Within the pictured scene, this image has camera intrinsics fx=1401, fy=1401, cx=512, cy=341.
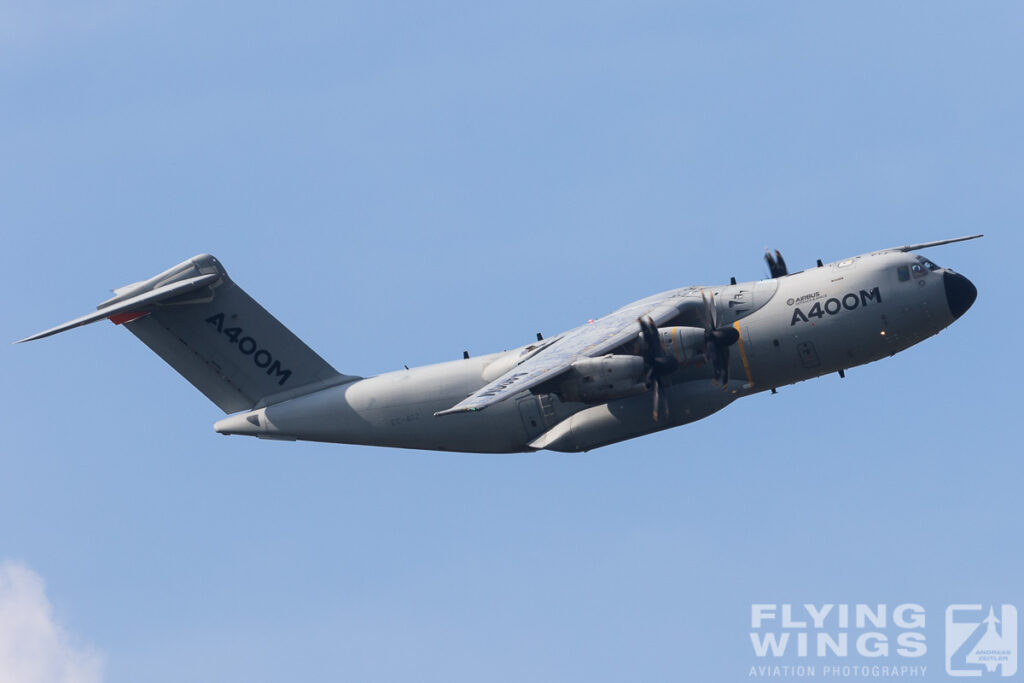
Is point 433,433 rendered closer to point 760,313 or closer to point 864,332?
point 760,313

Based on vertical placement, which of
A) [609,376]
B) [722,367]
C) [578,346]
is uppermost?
[578,346]

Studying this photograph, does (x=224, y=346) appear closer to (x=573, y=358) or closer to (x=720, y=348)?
(x=573, y=358)

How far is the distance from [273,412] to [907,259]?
14.1 m

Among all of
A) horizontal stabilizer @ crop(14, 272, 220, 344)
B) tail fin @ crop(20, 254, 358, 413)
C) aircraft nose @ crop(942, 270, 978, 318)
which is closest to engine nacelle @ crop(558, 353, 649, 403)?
tail fin @ crop(20, 254, 358, 413)

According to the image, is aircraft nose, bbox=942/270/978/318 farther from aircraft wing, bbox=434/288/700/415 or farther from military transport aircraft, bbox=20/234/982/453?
aircraft wing, bbox=434/288/700/415

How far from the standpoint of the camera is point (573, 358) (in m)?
27.8

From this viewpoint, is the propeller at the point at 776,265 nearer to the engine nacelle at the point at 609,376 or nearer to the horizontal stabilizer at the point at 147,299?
the engine nacelle at the point at 609,376

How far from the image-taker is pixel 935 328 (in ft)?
96.0

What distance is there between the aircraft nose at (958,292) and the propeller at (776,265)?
11.1 feet

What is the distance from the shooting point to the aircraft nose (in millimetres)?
29031

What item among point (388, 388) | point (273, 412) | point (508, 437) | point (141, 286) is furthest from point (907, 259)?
point (141, 286)

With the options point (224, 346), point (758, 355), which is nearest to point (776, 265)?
point (758, 355)

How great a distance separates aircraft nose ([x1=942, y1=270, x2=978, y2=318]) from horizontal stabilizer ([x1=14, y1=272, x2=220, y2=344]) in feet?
52.3

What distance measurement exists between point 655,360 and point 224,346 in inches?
404
